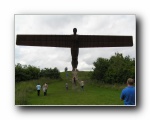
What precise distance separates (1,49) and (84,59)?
1.31 meters

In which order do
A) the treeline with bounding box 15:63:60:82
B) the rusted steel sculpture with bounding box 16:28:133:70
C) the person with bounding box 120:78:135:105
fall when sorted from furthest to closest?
the rusted steel sculpture with bounding box 16:28:133:70 < the treeline with bounding box 15:63:60:82 < the person with bounding box 120:78:135:105

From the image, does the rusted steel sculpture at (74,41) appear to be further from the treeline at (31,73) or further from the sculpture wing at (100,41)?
the treeline at (31,73)

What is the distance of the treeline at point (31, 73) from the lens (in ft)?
14.8

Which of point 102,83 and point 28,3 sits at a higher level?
point 28,3

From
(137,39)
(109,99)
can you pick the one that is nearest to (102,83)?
(109,99)

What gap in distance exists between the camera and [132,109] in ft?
14.5

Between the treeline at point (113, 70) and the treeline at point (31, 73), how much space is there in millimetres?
639

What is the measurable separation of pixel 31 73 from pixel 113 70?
1313 millimetres

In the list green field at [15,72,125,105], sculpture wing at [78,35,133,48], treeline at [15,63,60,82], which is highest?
sculpture wing at [78,35,133,48]

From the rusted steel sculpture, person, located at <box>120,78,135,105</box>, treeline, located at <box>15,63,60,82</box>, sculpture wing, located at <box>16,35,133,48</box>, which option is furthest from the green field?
person, located at <box>120,78,135,105</box>

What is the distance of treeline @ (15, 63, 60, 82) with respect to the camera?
4.51 metres

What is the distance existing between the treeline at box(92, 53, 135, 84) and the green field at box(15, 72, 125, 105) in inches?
3.8

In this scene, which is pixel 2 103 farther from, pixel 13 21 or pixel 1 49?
pixel 13 21

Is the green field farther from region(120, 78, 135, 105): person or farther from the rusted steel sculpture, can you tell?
region(120, 78, 135, 105): person
